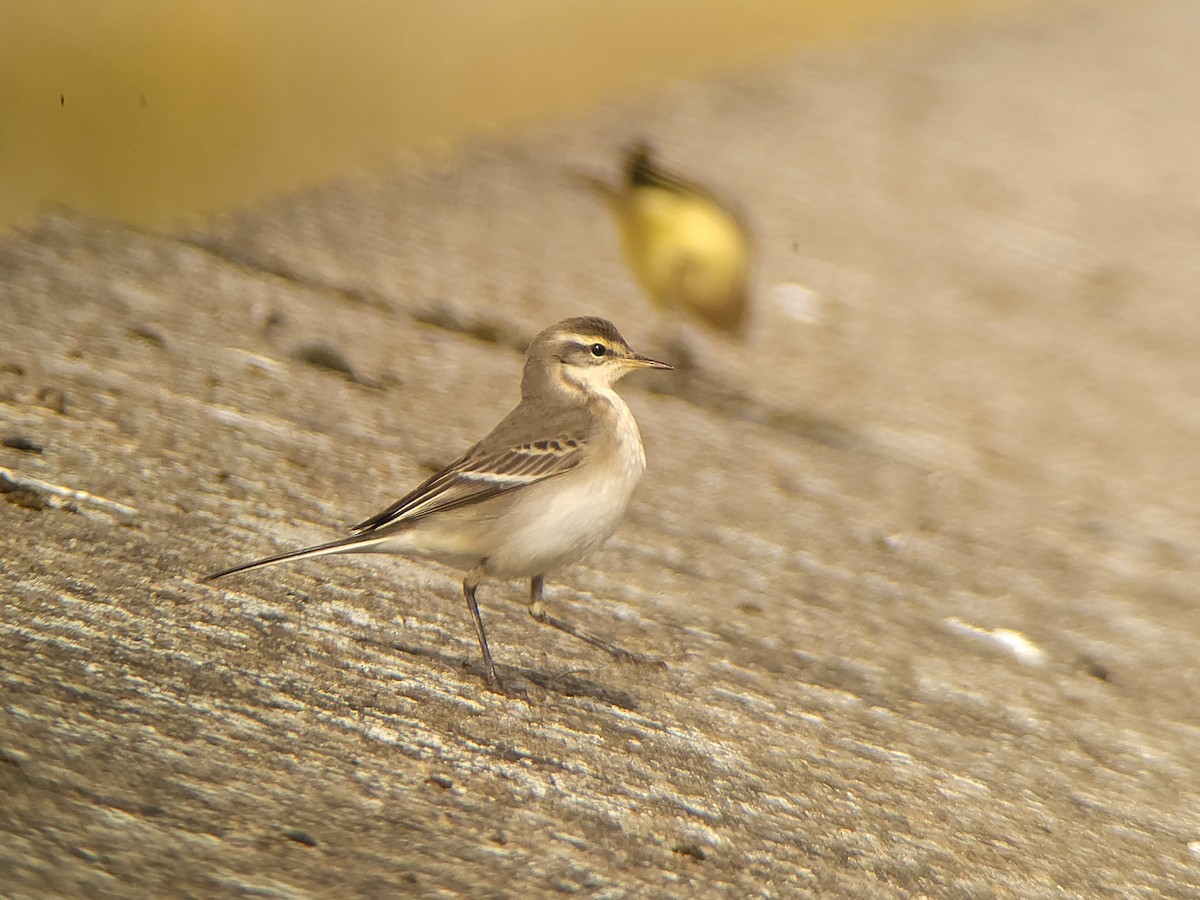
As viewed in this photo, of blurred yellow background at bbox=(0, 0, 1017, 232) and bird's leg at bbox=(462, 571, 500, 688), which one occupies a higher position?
blurred yellow background at bbox=(0, 0, 1017, 232)

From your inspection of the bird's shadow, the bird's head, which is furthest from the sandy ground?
the bird's head

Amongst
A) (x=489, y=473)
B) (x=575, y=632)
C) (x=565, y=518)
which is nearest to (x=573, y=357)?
(x=489, y=473)

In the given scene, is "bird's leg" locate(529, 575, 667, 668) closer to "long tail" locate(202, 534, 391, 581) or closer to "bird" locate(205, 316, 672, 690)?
"bird" locate(205, 316, 672, 690)

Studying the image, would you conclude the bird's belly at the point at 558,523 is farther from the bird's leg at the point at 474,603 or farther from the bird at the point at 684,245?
the bird at the point at 684,245

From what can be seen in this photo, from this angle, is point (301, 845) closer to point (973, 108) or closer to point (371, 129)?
point (371, 129)

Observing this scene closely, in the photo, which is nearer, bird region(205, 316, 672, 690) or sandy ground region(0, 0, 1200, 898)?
sandy ground region(0, 0, 1200, 898)
